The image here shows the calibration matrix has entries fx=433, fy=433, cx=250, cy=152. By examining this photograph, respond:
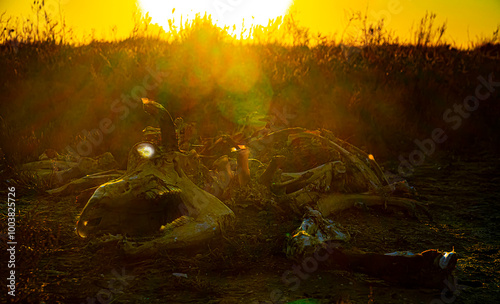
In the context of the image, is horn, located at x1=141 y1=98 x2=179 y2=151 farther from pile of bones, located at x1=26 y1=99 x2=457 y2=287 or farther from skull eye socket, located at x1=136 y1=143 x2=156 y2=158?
skull eye socket, located at x1=136 y1=143 x2=156 y2=158

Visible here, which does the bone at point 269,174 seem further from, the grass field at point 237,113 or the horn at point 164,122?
the horn at point 164,122

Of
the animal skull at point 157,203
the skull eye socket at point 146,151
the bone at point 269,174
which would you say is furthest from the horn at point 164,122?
the bone at point 269,174

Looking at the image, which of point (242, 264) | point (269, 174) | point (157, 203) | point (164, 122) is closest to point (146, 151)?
point (164, 122)

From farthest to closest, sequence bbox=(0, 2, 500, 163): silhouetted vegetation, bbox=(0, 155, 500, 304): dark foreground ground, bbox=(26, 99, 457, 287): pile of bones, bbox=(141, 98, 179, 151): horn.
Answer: bbox=(0, 2, 500, 163): silhouetted vegetation → bbox=(141, 98, 179, 151): horn → bbox=(26, 99, 457, 287): pile of bones → bbox=(0, 155, 500, 304): dark foreground ground

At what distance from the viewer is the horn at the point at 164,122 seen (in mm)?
3439

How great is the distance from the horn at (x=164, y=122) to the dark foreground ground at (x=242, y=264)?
0.90 m

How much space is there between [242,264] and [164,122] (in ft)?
4.25

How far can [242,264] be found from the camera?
335 centimetres

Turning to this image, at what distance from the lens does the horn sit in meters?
3.44

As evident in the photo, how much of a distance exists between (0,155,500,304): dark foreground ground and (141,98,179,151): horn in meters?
0.90

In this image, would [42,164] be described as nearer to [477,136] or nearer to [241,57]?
[241,57]

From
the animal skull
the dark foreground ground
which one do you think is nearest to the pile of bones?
the animal skull

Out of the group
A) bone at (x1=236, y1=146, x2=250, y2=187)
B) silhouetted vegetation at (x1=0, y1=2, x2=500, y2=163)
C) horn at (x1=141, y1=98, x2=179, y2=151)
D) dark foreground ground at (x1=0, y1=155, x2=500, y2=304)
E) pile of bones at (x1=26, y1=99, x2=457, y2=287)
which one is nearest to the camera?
Answer: dark foreground ground at (x1=0, y1=155, x2=500, y2=304)

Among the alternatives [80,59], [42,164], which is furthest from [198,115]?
[80,59]
